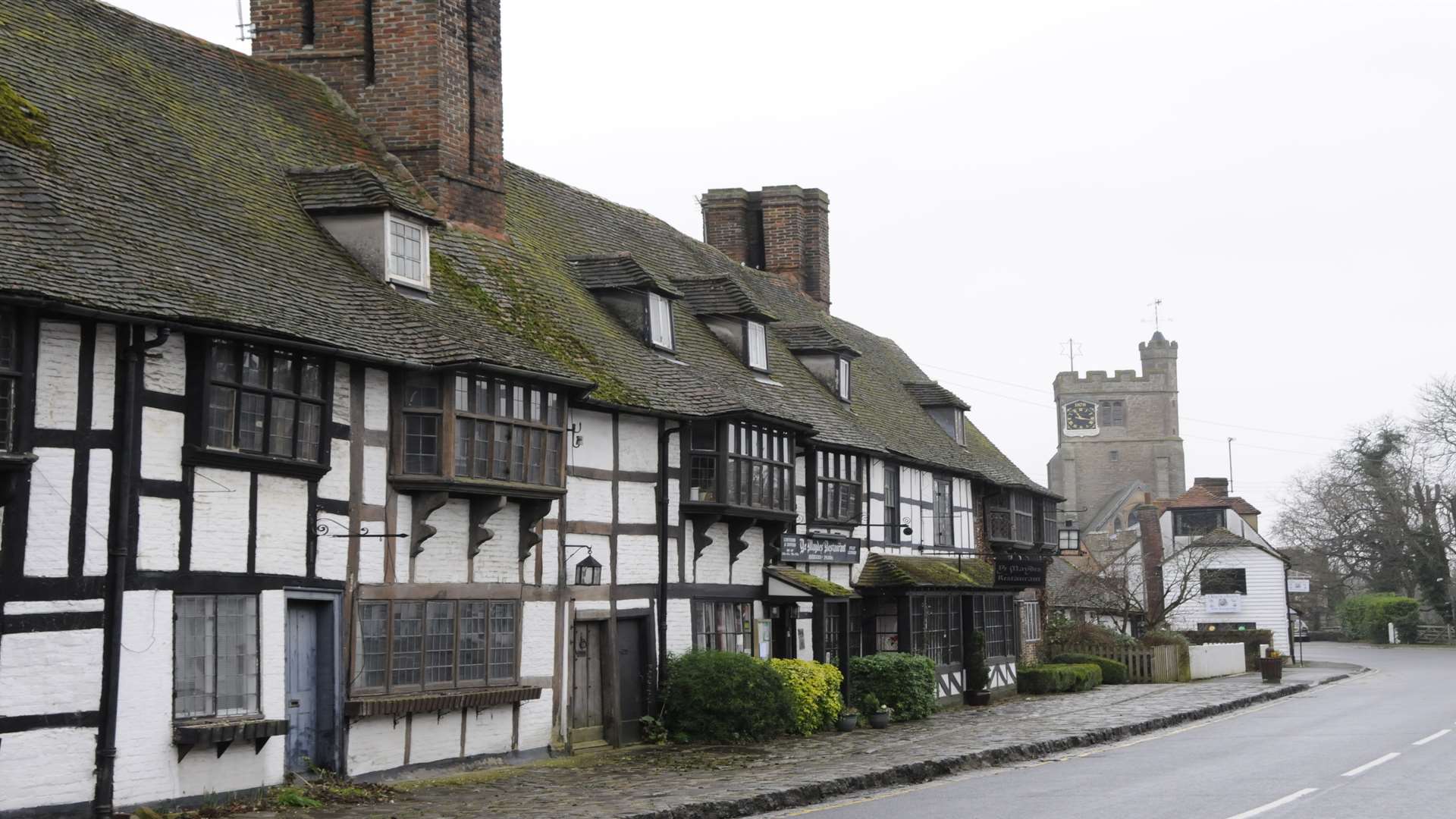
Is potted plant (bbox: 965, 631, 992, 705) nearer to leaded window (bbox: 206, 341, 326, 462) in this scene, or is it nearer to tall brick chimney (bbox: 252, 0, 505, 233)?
tall brick chimney (bbox: 252, 0, 505, 233)

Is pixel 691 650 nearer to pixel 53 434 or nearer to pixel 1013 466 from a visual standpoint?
pixel 53 434

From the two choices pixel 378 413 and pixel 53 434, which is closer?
pixel 53 434

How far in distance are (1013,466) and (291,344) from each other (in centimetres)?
2891

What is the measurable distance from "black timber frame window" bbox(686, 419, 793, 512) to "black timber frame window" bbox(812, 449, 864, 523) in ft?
10.2

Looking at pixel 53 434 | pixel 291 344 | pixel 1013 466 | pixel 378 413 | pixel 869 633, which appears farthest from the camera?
pixel 1013 466

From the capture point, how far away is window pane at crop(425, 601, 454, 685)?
1867cm

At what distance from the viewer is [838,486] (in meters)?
30.2

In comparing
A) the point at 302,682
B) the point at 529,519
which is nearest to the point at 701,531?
the point at 529,519

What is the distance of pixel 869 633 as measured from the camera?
31734 millimetres

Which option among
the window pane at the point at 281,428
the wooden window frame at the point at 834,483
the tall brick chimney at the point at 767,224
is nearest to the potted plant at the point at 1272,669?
the tall brick chimney at the point at 767,224

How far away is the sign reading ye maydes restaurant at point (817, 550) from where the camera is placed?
27.0m

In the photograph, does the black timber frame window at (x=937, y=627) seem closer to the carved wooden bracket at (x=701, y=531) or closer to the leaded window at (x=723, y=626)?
the leaded window at (x=723, y=626)

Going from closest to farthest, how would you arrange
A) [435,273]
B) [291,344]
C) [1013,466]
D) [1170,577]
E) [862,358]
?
[291,344] → [435,273] → [862,358] → [1013,466] → [1170,577]

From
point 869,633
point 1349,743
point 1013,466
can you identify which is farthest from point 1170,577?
point 1349,743
